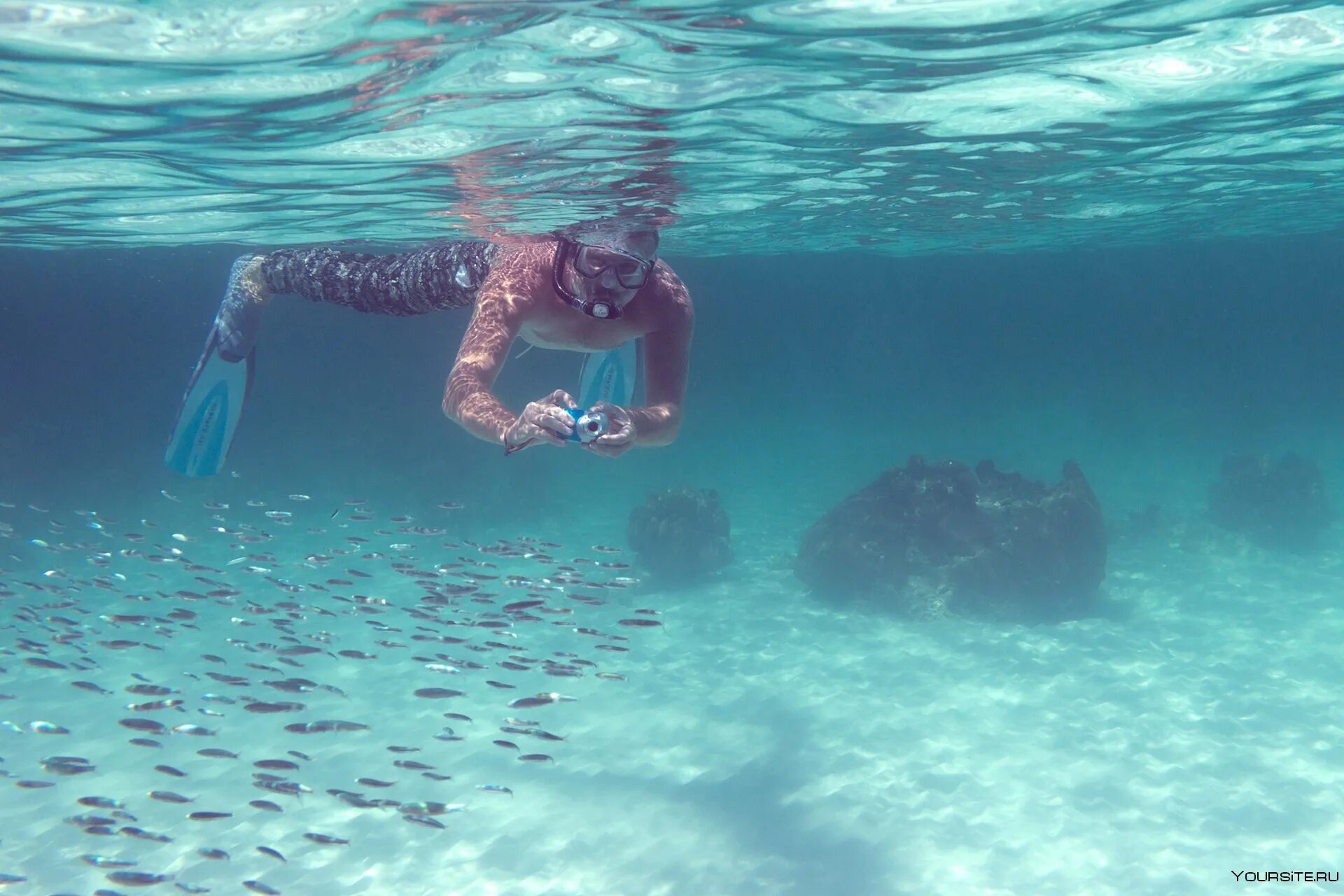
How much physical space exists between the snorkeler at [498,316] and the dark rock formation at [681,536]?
11302mm

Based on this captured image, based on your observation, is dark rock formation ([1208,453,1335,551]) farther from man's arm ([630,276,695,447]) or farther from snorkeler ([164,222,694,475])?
snorkeler ([164,222,694,475])

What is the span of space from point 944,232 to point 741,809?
68.0ft

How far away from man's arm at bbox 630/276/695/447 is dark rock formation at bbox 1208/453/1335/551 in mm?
23226

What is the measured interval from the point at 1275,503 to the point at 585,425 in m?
26.3

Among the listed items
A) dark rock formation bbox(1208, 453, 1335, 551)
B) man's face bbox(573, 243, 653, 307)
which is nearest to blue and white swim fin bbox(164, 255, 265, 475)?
man's face bbox(573, 243, 653, 307)

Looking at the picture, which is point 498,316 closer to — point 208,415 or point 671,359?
point 671,359

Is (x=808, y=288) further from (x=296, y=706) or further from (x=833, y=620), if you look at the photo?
(x=296, y=706)

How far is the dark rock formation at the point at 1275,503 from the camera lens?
22.2 meters

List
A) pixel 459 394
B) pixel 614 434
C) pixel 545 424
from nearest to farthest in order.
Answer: pixel 545 424
pixel 614 434
pixel 459 394

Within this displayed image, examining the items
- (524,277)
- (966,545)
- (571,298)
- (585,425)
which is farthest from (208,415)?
(966,545)

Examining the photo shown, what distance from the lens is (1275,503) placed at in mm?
22672

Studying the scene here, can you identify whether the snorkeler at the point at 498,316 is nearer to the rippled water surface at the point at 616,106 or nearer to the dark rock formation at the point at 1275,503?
the rippled water surface at the point at 616,106

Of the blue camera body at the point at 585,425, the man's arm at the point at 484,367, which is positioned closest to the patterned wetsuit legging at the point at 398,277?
the man's arm at the point at 484,367

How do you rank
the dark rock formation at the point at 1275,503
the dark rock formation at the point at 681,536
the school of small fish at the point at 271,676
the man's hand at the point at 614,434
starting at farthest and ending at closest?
the dark rock formation at the point at 1275,503 → the dark rock formation at the point at 681,536 → the school of small fish at the point at 271,676 → the man's hand at the point at 614,434
